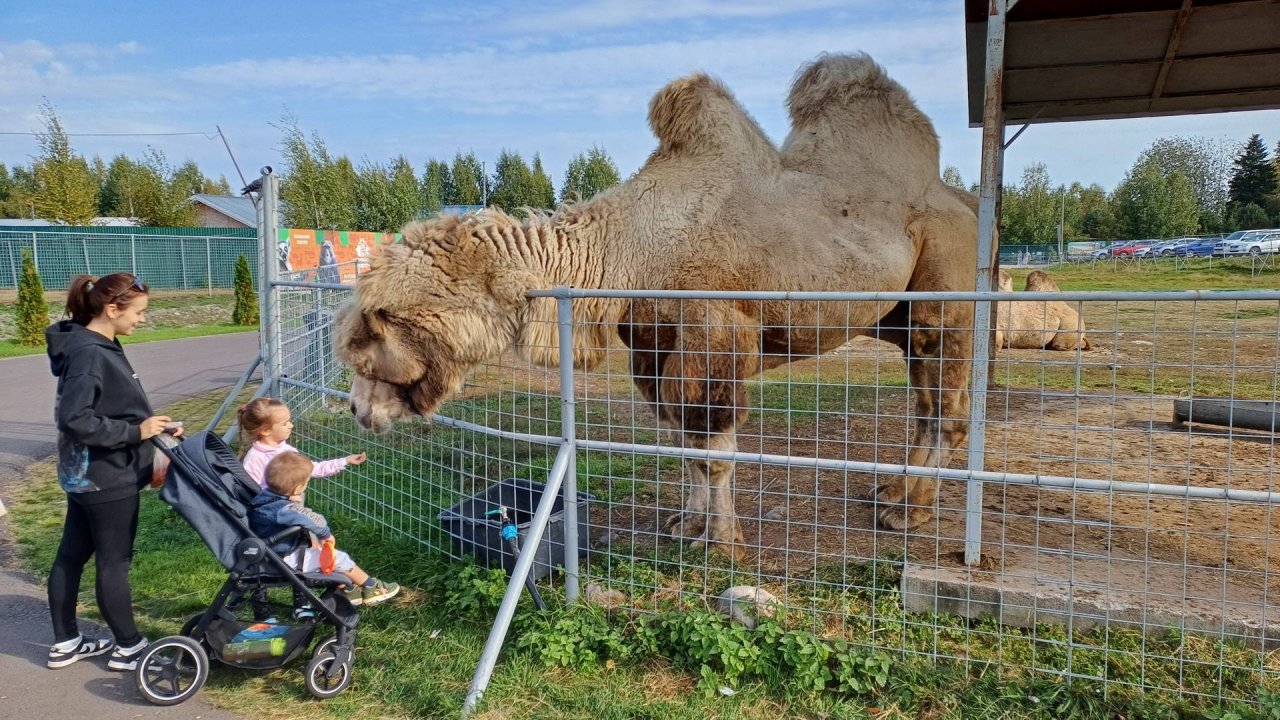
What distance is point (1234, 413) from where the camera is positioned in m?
6.88

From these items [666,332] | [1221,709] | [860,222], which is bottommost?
[1221,709]

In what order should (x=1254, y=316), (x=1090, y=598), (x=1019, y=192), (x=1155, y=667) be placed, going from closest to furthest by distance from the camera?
1. (x=1155, y=667)
2. (x=1090, y=598)
3. (x=1254, y=316)
4. (x=1019, y=192)

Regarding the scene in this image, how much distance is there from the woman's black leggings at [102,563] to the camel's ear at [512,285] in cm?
209

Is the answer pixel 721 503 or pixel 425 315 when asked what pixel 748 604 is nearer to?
pixel 721 503

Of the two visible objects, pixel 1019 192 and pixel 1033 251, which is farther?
pixel 1019 192

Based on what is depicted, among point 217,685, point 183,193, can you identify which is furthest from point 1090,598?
point 183,193

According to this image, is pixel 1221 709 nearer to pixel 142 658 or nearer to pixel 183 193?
pixel 142 658

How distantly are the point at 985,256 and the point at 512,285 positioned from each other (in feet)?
8.56

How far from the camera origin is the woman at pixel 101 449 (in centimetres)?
381

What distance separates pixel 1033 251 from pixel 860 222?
5305cm

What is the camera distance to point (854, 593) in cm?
437

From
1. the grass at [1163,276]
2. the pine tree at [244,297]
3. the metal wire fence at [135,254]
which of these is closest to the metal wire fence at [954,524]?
the pine tree at [244,297]

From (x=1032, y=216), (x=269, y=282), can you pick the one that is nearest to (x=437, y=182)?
(x=1032, y=216)

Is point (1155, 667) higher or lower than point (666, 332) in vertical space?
lower
